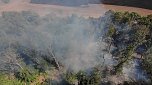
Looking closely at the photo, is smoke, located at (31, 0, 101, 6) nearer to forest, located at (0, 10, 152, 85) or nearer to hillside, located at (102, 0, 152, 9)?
hillside, located at (102, 0, 152, 9)

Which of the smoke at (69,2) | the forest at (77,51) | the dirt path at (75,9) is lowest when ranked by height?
the forest at (77,51)

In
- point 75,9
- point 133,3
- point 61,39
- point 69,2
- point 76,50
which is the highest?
point 133,3

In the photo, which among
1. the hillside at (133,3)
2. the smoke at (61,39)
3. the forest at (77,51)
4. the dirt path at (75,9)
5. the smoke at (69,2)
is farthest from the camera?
the smoke at (69,2)

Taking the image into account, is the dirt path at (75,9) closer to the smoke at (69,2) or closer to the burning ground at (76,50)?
the smoke at (69,2)

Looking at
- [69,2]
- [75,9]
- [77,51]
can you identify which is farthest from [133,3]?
[77,51]

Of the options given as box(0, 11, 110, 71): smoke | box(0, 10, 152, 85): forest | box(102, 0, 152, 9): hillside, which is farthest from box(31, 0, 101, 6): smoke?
box(0, 10, 152, 85): forest

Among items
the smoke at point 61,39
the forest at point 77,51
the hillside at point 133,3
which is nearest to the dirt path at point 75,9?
the hillside at point 133,3

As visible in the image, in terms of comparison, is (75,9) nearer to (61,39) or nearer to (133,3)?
(133,3)

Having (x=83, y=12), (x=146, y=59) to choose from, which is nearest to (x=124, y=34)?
(x=146, y=59)
